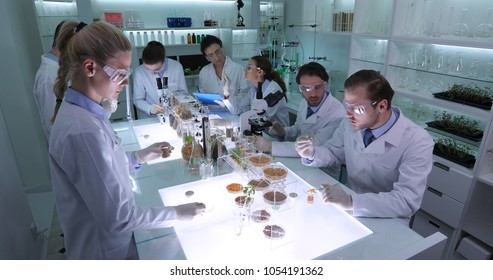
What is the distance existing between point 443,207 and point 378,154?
1.36 meters

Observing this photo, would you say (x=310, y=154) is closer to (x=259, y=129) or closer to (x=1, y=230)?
(x=259, y=129)

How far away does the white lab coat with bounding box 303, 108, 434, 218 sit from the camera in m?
1.58

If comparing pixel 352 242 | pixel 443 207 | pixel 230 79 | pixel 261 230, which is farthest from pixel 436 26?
pixel 261 230

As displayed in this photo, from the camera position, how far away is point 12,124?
3.36 m

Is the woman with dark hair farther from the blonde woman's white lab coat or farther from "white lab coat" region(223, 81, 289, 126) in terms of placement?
the blonde woman's white lab coat

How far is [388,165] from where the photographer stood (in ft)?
6.12

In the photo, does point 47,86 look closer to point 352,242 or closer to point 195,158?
point 195,158

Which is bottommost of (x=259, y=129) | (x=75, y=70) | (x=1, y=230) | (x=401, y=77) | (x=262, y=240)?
(x=1, y=230)

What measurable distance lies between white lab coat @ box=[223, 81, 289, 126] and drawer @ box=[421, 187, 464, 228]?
1.50m

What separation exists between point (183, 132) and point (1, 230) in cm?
130

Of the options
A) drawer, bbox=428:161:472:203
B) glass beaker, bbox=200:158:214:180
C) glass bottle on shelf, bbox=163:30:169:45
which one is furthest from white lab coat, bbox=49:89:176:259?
glass bottle on shelf, bbox=163:30:169:45

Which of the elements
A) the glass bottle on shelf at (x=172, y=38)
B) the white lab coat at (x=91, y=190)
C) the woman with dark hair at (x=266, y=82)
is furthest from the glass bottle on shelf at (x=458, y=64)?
the glass bottle on shelf at (x=172, y=38)

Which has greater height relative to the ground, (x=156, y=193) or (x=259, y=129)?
(x=259, y=129)

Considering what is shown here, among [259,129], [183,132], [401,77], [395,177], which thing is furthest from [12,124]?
[401,77]
